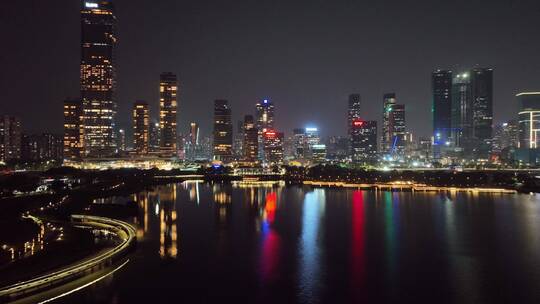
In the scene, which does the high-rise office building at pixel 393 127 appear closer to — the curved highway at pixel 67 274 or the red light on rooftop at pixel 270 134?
the red light on rooftop at pixel 270 134

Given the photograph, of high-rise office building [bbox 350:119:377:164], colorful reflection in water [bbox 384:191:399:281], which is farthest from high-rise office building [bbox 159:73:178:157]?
colorful reflection in water [bbox 384:191:399:281]

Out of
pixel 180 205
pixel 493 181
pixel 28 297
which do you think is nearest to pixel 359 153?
pixel 493 181

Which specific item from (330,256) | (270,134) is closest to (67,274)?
(330,256)

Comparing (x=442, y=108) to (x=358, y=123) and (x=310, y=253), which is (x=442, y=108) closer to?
(x=358, y=123)

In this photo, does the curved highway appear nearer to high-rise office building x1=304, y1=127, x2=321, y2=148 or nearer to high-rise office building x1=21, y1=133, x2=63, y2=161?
high-rise office building x1=21, y1=133, x2=63, y2=161

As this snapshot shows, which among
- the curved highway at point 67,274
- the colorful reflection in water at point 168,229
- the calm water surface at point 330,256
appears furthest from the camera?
the colorful reflection in water at point 168,229

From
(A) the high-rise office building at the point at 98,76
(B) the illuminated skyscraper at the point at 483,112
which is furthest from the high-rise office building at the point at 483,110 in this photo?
(A) the high-rise office building at the point at 98,76
